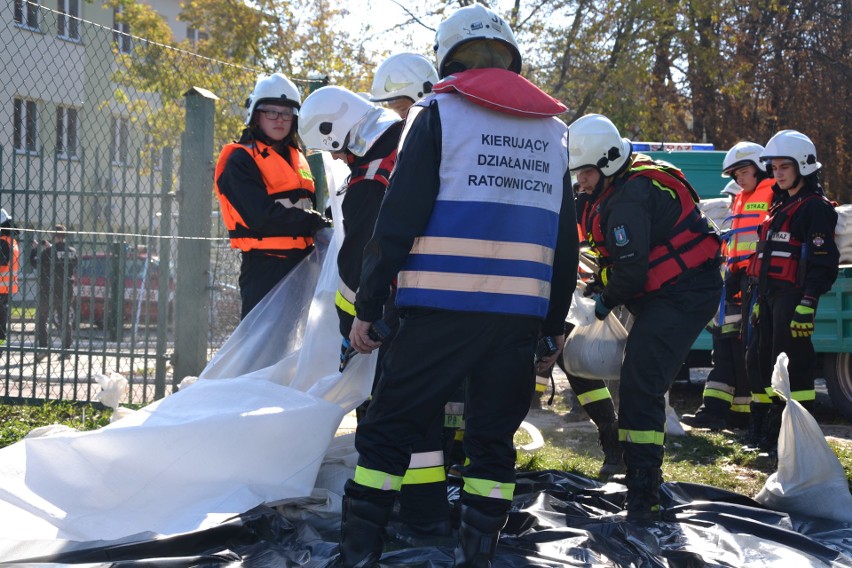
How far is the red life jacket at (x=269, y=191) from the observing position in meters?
5.52

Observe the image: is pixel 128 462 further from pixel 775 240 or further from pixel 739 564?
pixel 775 240

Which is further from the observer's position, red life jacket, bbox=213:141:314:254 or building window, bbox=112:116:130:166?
building window, bbox=112:116:130:166

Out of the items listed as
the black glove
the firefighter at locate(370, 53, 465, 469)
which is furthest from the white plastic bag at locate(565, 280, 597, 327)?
the firefighter at locate(370, 53, 465, 469)

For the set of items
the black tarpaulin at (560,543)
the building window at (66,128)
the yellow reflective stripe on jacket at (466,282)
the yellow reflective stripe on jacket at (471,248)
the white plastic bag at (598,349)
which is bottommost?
the black tarpaulin at (560,543)

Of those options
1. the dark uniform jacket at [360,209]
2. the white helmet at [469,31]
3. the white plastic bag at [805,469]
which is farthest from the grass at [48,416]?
the white plastic bag at [805,469]

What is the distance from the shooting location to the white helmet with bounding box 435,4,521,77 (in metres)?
3.67

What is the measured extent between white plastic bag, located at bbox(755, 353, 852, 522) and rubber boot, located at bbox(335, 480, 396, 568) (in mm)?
2111

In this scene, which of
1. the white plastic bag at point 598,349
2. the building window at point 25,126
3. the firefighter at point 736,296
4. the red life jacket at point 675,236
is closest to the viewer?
the red life jacket at point 675,236

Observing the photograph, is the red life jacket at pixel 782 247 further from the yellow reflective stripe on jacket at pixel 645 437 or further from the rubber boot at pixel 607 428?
the yellow reflective stripe on jacket at pixel 645 437

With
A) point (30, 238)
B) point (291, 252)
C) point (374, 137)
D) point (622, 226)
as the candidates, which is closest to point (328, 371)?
point (291, 252)

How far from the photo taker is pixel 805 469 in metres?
4.62

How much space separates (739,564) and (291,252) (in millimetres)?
2931

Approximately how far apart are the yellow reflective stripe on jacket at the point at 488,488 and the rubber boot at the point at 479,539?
0.07 m

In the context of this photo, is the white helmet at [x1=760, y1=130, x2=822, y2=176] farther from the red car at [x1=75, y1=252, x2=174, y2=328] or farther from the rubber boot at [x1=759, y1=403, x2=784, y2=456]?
the red car at [x1=75, y1=252, x2=174, y2=328]
